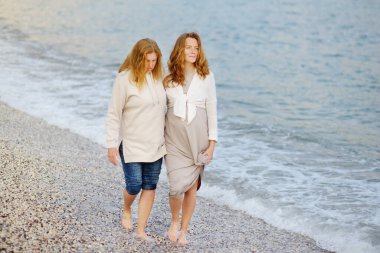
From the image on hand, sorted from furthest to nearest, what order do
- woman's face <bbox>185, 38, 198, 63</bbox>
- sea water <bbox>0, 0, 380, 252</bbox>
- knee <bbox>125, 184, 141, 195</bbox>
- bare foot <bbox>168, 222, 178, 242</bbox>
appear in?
sea water <bbox>0, 0, 380, 252</bbox> → bare foot <bbox>168, 222, 178, 242</bbox> → knee <bbox>125, 184, 141, 195</bbox> → woman's face <bbox>185, 38, 198, 63</bbox>

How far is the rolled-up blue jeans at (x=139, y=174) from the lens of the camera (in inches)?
193

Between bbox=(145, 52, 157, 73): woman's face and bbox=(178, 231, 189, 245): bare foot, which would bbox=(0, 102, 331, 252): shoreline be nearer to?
bbox=(178, 231, 189, 245): bare foot

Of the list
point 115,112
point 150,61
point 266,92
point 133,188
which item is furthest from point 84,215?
point 266,92

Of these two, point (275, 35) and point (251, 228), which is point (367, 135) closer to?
point (251, 228)

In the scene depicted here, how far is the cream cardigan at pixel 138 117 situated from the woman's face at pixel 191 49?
1.08ft

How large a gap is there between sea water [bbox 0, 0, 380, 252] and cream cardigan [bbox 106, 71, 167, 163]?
2648 millimetres

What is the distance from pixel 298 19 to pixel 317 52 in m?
11.7

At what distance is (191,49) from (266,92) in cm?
1201

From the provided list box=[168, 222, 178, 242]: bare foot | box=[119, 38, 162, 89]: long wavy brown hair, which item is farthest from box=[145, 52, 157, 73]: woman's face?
box=[168, 222, 178, 242]: bare foot

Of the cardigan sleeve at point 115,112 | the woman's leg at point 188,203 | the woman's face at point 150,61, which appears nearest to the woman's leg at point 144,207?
the woman's leg at point 188,203

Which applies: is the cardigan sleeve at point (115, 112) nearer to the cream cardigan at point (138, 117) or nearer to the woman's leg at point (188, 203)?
the cream cardigan at point (138, 117)

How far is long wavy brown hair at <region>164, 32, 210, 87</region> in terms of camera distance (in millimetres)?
4902

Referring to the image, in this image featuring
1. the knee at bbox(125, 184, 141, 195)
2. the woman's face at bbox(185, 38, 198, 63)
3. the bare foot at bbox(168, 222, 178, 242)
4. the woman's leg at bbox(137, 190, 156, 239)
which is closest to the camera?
the woman's face at bbox(185, 38, 198, 63)

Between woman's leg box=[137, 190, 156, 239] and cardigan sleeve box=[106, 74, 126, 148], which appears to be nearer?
cardigan sleeve box=[106, 74, 126, 148]
